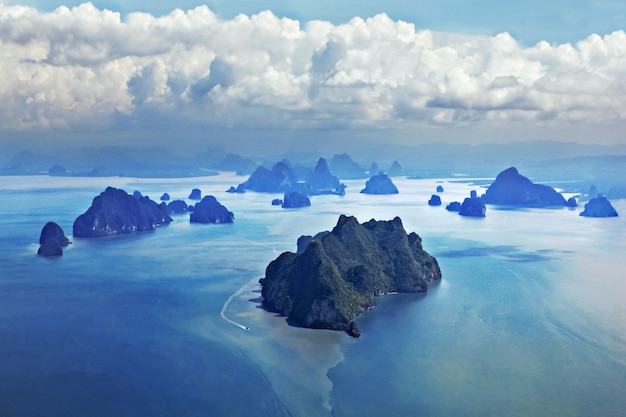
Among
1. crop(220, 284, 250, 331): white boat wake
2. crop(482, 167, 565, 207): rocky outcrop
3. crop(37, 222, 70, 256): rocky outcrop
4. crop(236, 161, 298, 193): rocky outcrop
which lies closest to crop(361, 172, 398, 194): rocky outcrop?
crop(236, 161, 298, 193): rocky outcrop

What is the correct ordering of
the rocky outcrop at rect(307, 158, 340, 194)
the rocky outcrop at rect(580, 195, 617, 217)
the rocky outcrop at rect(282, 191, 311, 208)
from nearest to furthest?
the rocky outcrop at rect(580, 195, 617, 217) → the rocky outcrop at rect(282, 191, 311, 208) → the rocky outcrop at rect(307, 158, 340, 194)

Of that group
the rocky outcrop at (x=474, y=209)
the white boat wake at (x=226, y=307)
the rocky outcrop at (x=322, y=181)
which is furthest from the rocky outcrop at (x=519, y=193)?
the white boat wake at (x=226, y=307)

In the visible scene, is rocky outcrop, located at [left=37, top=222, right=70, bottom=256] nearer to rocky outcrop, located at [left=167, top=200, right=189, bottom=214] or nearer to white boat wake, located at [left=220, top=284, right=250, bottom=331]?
white boat wake, located at [left=220, top=284, right=250, bottom=331]

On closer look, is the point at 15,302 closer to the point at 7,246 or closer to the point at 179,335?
the point at 179,335

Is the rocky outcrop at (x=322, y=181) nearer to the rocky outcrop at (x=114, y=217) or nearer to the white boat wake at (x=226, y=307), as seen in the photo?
the rocky outcrop at (x=114, y=217)

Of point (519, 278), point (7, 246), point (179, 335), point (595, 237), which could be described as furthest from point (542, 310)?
point (7, 246)

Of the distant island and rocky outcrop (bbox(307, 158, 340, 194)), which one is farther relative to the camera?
rocky outcrop (bbox(307, 158, 340, 194))
